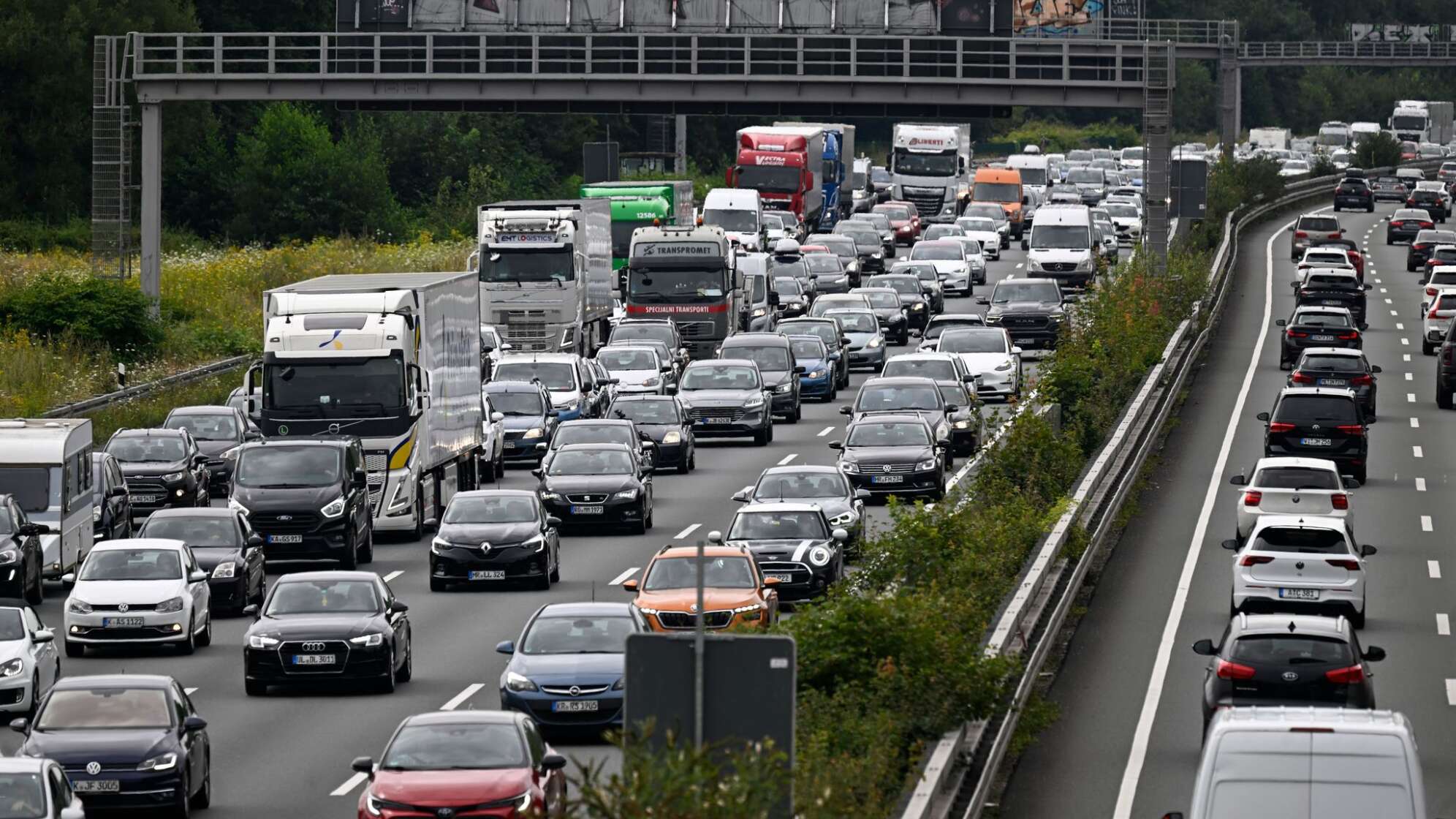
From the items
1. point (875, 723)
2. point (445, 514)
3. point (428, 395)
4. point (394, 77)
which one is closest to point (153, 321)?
point (394, 77)

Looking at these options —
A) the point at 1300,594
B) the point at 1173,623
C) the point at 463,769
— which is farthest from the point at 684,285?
the point at 463,769

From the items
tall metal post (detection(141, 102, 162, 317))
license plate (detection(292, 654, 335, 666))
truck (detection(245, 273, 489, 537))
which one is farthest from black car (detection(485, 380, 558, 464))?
license plate (detection(292, 654, 335, 666))

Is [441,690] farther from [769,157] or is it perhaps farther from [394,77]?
[769,157]

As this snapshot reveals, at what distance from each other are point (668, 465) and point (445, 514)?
11569mm

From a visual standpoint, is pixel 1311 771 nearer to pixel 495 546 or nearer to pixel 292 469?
pixel 495 546

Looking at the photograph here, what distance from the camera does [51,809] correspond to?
17766mm

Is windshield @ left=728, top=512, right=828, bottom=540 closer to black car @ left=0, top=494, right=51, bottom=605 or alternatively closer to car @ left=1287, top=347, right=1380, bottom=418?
black car @ left=0, top=494, right=51, bottom=605

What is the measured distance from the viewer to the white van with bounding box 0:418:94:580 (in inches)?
1346

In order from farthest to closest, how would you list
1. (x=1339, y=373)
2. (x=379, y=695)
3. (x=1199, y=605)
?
(x=1339, y=373)
(x=1199, y=605)
(x=379, y=695)

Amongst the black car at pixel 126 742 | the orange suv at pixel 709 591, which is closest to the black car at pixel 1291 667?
the orange suv at pixel 709 591

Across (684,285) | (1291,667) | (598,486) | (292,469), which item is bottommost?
(1291,667)

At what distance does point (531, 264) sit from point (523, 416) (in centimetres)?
1007

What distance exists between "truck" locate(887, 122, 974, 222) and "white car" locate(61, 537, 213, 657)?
73.3 m

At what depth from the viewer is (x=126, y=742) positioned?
2070cm
